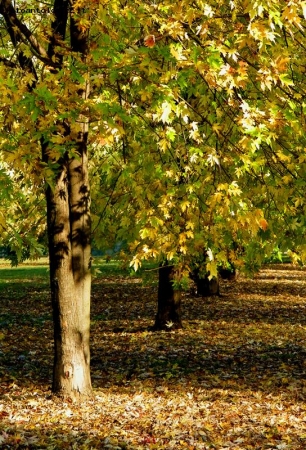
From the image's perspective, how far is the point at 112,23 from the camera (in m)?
8.57

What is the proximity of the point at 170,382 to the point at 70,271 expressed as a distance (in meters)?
3.11

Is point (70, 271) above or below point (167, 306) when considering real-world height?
above

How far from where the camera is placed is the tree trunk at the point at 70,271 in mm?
8828

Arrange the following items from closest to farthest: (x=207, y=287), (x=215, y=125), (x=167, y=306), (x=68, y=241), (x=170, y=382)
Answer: (x=215, y=125) → (x=68, y=241) → (x=170, y=382) → (x=167, y=306) → (x=207, y=287)

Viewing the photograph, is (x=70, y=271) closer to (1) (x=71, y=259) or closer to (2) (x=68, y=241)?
(1) (x=71, y=259)

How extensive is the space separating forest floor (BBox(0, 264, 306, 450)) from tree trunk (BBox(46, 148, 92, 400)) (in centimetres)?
52

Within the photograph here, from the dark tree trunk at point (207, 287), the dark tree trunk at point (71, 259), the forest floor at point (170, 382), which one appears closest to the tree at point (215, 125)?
the dark tree trunk at point (71, 259)

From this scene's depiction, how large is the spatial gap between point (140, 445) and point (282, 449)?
1.60 metres

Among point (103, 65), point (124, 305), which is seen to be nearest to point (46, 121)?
point (103, 65)

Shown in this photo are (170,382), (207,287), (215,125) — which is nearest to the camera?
(215,125)

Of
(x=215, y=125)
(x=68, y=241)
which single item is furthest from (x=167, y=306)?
(x=215, y=125)

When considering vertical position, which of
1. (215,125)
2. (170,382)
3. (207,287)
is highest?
(215,125)

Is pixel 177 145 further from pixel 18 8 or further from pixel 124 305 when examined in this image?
pixel 124 305

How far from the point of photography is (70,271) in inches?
349
